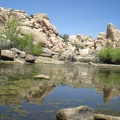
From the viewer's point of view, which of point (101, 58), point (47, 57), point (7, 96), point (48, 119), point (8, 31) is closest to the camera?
point (48, 119)

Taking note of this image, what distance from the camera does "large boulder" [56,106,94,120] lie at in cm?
1431

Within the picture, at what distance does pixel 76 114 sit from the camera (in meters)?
14.6

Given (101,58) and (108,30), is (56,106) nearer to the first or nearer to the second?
Result: (101,58)

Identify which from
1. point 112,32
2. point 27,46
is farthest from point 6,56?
point 112,32

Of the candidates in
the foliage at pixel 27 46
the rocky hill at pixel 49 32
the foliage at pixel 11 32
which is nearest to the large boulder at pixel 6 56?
the foliage at pixel 11 32

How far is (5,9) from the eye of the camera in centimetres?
16188

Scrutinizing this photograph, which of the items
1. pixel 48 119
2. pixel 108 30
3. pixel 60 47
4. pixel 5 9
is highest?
pixel 5 9

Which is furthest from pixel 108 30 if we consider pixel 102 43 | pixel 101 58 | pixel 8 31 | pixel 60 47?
pixel 8 31

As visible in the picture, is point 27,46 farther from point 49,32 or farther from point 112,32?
point 112,32

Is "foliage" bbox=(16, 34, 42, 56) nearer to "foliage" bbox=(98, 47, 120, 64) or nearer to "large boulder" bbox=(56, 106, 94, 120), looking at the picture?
"foliage" bbox=(98, 47, 120, 64)

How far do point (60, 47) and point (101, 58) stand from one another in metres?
41.6

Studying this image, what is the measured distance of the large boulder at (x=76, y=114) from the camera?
14.3 metres

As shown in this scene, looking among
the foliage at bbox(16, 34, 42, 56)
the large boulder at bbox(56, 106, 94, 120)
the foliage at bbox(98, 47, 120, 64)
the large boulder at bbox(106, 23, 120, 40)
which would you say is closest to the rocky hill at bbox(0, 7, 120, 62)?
the large boulder at bbox(106, 23, 120, 40)

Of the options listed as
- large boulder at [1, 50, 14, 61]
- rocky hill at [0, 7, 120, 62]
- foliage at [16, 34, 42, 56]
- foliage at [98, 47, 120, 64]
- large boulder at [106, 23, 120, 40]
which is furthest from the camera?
large boulder at [106, 23, 120, 40]
